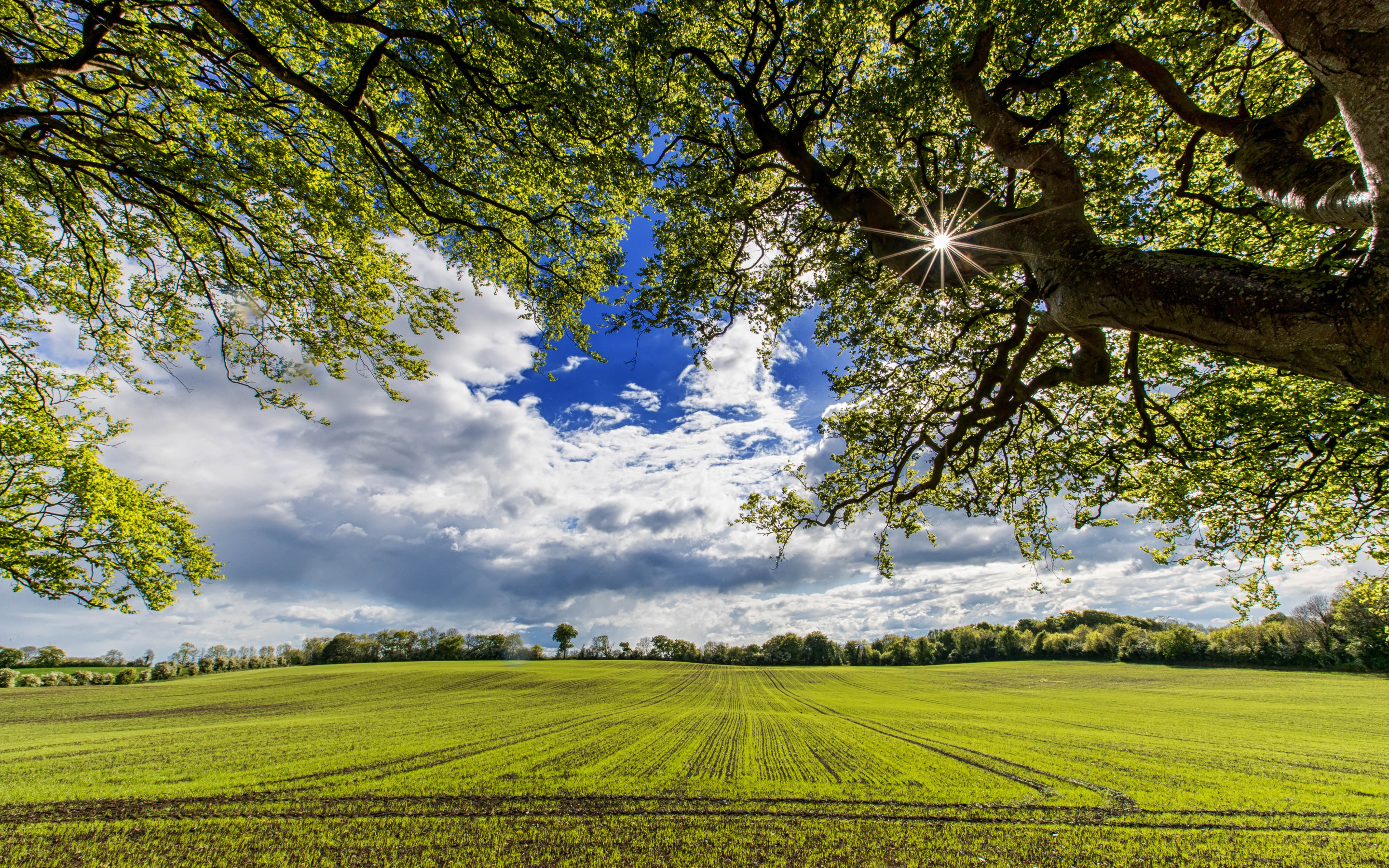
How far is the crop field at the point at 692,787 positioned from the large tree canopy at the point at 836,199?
5734 millimetres

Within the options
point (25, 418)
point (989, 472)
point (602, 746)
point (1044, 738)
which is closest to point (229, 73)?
point (25, 418)

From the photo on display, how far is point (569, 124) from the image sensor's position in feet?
20.2

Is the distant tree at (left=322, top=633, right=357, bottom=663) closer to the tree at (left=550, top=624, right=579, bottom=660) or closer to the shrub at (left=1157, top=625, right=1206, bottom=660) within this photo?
the tree at (left=550, top=624, right=579, bottom=660)

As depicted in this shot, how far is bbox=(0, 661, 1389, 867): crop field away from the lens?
8656mm

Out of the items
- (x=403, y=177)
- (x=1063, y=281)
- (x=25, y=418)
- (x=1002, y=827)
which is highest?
(x=403, y=177)

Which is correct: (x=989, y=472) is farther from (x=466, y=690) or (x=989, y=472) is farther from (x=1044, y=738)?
(x=466, y=690)

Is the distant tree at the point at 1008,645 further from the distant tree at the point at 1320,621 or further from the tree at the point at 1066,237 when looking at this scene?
the tree at the point at 1066,237

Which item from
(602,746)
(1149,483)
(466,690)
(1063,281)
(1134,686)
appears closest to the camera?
(1063,281)

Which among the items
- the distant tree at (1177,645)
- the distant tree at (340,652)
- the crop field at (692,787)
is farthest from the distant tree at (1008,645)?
the distant tree at (340,652)

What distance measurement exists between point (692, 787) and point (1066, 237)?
580 inches

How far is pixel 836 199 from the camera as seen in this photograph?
275 inches

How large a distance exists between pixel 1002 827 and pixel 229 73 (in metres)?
19.0

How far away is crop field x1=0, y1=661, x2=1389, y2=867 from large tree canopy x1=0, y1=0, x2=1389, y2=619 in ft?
18.8

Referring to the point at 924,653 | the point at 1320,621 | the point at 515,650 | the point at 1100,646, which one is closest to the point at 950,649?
the point at 924,653
